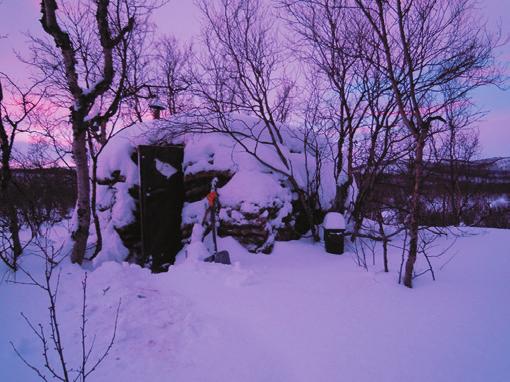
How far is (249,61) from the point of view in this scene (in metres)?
6.41

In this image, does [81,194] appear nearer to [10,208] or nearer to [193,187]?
[10,208]

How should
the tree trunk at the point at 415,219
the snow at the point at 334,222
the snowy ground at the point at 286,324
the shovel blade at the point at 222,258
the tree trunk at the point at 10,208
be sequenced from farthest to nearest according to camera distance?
1. the snow at the point at 334,222
2. the shovel blade at the point at 222,258
3. the tree trunk at the point at 10,208
4. the tree trunk at the point at 415,219
5. the snowy ground at the point at 286,324

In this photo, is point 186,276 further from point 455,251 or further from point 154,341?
→ point 455,251

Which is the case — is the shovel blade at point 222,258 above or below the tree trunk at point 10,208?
below

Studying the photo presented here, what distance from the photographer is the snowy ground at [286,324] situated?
2256 mm

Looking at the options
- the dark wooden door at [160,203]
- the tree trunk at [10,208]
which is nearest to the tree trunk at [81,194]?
the tree trunk at [10,208]

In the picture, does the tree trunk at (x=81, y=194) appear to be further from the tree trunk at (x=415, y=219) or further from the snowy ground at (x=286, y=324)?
the tree trunk at (x=415, y=219)

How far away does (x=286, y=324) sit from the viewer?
2.93 metres

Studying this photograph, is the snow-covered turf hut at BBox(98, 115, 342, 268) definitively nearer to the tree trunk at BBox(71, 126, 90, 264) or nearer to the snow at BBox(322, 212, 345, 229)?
the snow at BBox(322, 212, 345, 229)

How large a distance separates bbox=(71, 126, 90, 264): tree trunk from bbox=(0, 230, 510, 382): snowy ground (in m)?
0.86

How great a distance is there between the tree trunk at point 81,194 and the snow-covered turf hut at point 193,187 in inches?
37.2

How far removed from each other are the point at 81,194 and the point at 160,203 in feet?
6.62

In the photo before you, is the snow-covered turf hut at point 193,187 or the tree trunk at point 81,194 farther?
the snow-covered turf hut at point 193,187

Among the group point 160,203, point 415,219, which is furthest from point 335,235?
point 160,203
